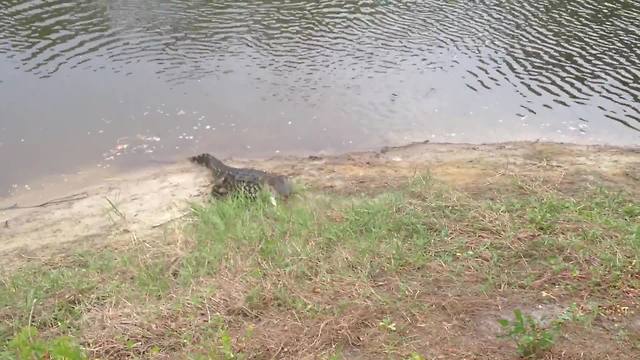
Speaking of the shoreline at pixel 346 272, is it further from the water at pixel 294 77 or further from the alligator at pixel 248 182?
the water at pixel 294 77

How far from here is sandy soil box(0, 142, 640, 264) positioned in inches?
257

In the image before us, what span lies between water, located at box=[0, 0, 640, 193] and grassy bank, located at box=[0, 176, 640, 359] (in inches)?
136

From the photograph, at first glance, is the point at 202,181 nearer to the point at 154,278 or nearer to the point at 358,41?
the point at 154,278

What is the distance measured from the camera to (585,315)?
415 cm

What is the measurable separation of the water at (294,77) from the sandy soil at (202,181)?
22.5 inches

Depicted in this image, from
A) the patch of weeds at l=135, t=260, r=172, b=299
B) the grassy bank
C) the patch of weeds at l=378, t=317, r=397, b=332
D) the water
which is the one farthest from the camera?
the water

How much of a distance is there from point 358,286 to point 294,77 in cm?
686

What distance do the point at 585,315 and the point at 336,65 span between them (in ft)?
26.1

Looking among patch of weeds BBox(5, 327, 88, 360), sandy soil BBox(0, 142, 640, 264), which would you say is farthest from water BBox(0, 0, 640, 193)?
patch of weeds BBox(5, 327, 88, 360)

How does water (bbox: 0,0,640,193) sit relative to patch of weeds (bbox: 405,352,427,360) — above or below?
below

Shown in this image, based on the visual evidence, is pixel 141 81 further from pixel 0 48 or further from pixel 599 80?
pixel 599 80

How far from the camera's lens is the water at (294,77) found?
9.16m

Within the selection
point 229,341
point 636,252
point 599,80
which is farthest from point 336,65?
point 229,341

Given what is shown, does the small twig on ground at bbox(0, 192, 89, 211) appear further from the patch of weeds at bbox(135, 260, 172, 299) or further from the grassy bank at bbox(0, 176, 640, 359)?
the patch of weeds at bbox(135, 260, 172, 299)
